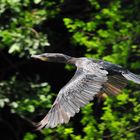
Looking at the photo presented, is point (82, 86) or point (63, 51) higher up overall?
point (82, 86)

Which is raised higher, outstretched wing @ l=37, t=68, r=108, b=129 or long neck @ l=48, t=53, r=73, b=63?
long neck @ l=48, t=53, r=73, b=63

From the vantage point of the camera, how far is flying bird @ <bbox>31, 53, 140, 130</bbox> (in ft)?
12.6

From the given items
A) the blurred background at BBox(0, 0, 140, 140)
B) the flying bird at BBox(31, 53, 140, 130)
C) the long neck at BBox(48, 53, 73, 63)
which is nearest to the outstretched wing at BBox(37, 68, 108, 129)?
the flying bird at BBox(31, 53, 140, 130)

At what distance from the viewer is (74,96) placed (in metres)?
3.96

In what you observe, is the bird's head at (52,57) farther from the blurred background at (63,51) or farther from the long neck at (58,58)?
the blurred background at (63,51)

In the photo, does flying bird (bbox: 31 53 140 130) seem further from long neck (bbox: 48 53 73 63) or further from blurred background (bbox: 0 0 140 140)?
blurred background (bbox: 0 0 140 140)

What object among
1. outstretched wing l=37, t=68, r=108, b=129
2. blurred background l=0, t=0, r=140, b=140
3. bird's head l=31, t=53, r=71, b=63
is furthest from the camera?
blurred background l=0, t=0, r=140, b=140

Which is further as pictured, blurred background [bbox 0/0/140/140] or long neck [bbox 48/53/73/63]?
blurred background [bbox 0/0/140/140]

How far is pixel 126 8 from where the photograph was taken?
587 centimetres

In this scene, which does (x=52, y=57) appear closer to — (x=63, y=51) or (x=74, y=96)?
(x=74, y=96)

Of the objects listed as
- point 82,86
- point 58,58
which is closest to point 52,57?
point 58,58

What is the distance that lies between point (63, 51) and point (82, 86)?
2.22 metres

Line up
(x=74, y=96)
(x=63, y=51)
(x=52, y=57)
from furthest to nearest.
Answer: (x=63, y=51), (x=52, y=57), (x=74, y=96)

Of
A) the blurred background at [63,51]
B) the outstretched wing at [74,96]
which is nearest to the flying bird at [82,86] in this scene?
the outstretched wing at [74,96]
